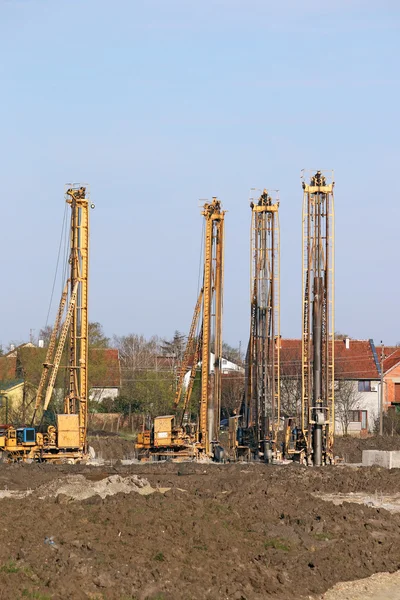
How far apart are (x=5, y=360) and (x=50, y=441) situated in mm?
33348

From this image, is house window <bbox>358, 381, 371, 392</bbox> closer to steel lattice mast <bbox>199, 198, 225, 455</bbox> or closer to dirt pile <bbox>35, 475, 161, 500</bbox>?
steel lattice mast <bbox>199, 198, 225, 455</bbox>

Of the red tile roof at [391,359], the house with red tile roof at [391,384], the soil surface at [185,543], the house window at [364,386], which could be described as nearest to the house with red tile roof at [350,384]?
the house window at [364,386]

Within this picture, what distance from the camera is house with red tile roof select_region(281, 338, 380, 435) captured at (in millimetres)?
72375

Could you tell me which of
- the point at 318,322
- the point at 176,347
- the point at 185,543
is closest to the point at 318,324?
the point at 318,322

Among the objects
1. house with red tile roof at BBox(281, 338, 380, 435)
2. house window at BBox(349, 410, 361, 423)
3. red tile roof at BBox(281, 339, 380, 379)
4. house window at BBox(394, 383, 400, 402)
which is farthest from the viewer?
house window at BBox(394, 383, 400, 402)

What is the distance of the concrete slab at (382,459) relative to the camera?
43219 millimetres

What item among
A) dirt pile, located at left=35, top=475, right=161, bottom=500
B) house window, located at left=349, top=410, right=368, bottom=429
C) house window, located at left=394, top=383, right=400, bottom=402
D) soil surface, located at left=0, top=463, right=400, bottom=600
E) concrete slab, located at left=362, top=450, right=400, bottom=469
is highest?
house window, located at left=394, top=383, right=400, bottom=402

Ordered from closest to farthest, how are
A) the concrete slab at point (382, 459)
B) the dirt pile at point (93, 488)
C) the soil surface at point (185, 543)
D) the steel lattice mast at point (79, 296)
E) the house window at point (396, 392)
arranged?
the soil surface at point (185, 543) → the dirt pile at point (93, 488) → the concrete slab at point (382, 459) → the steel lattice mast at point (79, 296) → the house window at point (396, 392)

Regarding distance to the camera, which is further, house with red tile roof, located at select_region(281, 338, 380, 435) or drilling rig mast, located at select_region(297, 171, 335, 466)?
house with red tile roof, located at select_region(281, 338, 380, 435)

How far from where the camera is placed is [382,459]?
43625 mm

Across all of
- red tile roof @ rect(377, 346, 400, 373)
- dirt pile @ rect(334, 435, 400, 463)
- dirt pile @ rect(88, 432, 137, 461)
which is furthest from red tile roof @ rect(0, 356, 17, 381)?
red tile roof @ rect(377, 346, 400, 373)

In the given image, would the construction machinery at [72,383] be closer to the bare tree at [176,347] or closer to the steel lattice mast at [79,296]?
the steel lattice mast at [79,296]

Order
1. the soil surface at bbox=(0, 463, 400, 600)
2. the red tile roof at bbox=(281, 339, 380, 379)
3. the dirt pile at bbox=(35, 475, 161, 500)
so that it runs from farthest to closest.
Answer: the red tile roof at bbox=(281, 339, 380, 379) → the dirt pile at bbox=(35, 475, 161, 500) → the soil surface at bbox=(0, 463, 400, 600)

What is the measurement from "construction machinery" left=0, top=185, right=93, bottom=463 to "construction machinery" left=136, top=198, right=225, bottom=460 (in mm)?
3133
